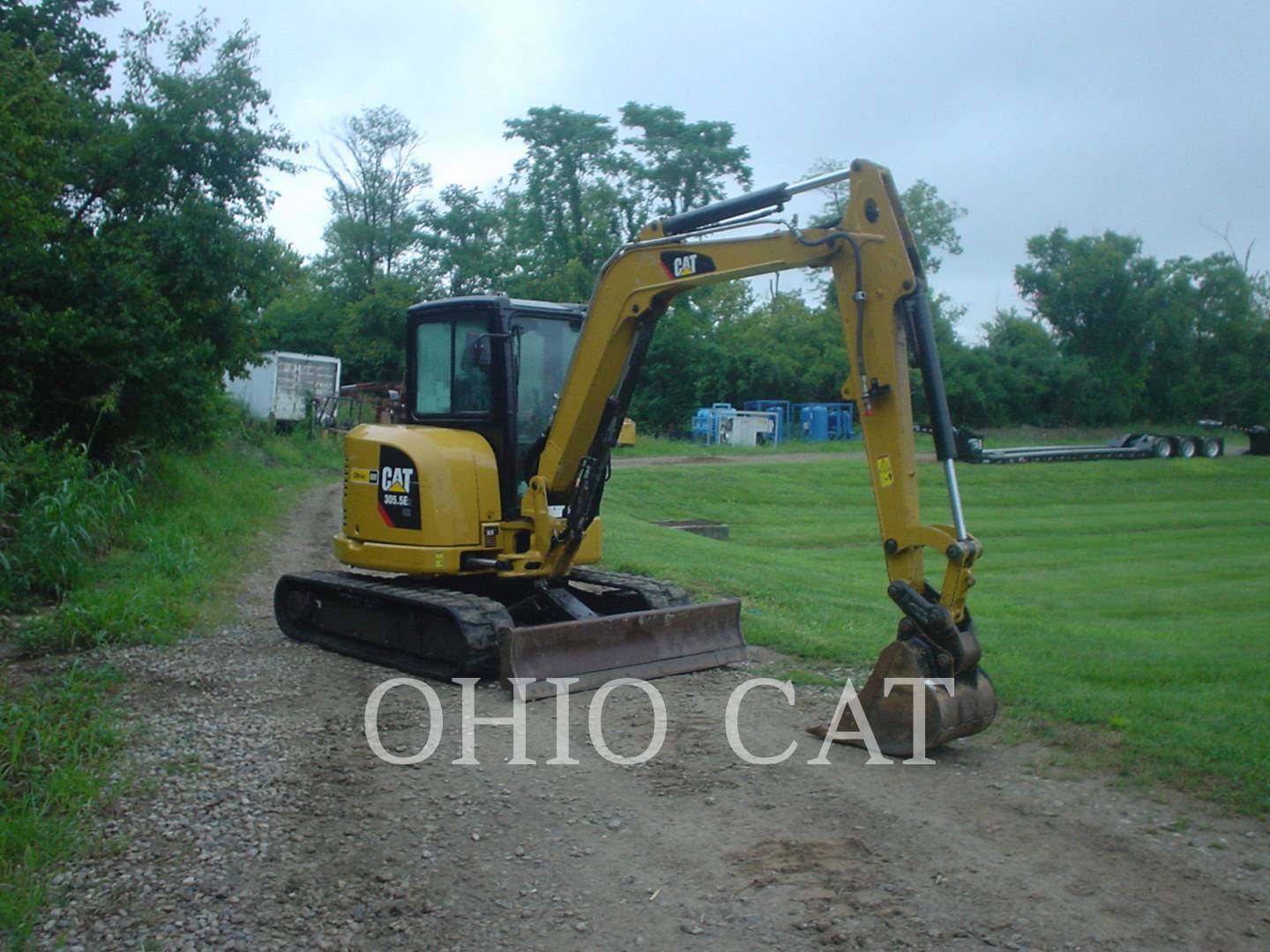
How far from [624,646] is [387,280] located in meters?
41.3

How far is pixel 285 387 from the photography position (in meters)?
35.8

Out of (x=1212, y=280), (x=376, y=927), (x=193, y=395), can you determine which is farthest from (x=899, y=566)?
(x=1212, y=280)

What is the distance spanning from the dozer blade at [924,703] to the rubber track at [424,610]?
2885mm

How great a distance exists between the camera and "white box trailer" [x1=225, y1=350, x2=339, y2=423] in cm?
3503

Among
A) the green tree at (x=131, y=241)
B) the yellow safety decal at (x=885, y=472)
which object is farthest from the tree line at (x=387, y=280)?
the yellow safety decal at (x=885, y=472)

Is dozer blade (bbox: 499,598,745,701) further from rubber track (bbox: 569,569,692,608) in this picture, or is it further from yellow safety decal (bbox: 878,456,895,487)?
yellow safety decal (bbox: 878,456,895,487)

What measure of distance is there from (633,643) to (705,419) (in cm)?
3583

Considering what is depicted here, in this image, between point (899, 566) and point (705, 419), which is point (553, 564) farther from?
point (705, 419)

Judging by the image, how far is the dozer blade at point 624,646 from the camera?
799 centimetres

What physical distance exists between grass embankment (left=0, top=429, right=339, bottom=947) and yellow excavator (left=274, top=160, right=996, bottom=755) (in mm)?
1434

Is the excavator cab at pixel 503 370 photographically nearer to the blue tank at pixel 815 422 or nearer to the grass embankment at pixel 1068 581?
the grass embankment at pixel 1068 581

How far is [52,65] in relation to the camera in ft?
48.0

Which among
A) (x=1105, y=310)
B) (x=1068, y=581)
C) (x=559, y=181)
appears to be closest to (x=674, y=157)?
(x=559, y=181)

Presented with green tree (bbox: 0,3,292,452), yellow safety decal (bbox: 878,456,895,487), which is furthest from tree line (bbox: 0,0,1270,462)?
yellow safety decal (bbox: 878,456,895,487)
